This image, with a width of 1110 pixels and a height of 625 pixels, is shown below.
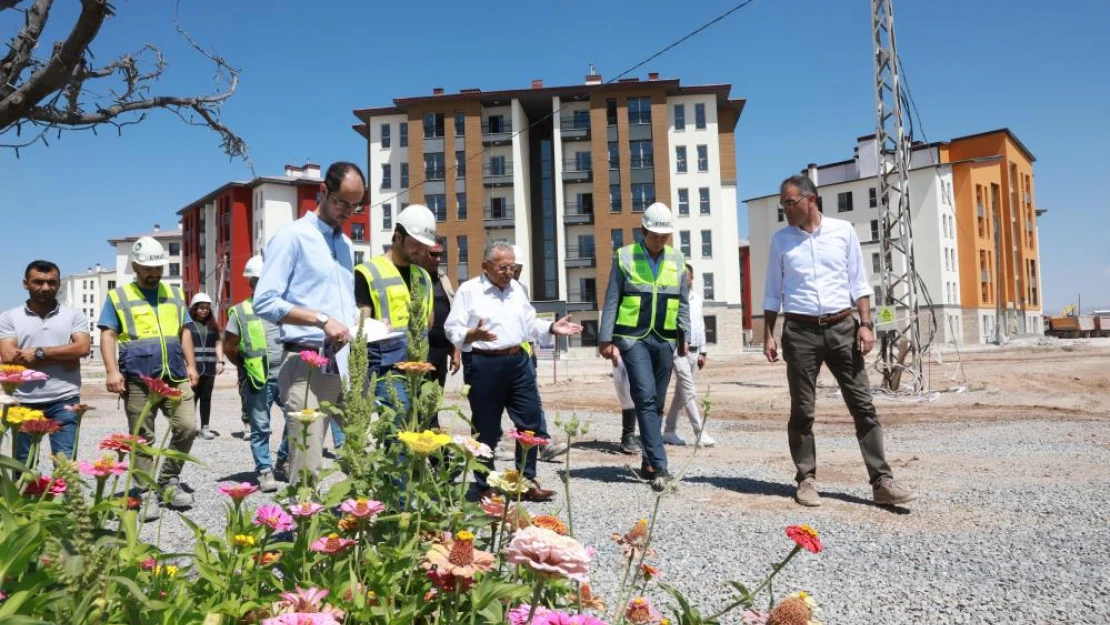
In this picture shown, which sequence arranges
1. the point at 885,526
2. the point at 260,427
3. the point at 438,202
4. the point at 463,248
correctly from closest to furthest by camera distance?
the point at 885,526, the point at 260,427, the point at 463,248, the point at 438,202

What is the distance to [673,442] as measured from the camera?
26.6ft

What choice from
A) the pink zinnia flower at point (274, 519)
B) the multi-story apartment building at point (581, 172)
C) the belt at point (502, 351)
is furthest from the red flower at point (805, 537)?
the multi-story apartment building at point (581, 172)

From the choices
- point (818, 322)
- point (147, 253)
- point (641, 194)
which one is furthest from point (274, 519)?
point (641, 194)

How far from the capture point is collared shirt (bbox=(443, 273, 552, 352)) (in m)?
4.81

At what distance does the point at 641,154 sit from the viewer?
5428cm

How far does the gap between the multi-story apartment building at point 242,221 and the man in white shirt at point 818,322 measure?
6316 centimetres

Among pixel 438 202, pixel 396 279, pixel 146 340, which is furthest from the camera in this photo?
pixel 438 202

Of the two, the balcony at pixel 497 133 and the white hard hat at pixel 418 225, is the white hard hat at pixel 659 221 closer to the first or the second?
the white hard hat at pixel 418 225

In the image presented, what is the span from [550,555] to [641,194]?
2142 inches

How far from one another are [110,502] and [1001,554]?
149 inches

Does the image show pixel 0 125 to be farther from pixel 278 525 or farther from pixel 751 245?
pixel 751 245

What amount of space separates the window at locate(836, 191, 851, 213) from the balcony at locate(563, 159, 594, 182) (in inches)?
950

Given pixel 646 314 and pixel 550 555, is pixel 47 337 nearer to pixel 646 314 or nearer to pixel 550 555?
pixel 646 314

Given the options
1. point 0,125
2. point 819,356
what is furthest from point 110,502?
point 819,356
